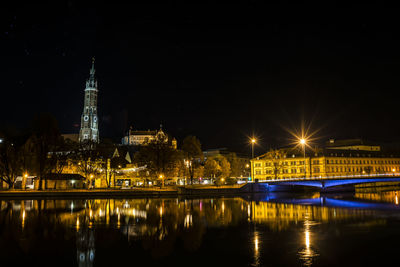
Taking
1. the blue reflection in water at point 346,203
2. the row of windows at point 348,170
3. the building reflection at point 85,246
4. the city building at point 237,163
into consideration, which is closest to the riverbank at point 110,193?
the blue reflection in water at point 346,203

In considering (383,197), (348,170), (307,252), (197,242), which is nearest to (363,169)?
(348,170)

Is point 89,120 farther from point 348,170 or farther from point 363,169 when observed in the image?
point 363,169

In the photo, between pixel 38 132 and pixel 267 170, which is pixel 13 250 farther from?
pixel 267 170

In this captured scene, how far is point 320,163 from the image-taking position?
113125mm

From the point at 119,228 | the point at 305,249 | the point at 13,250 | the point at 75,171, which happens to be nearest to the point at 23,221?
the point at 119,228

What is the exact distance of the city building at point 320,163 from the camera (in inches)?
4471

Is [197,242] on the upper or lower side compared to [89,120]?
lower

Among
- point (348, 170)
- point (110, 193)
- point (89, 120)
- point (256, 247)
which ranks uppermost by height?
point (89, 120)

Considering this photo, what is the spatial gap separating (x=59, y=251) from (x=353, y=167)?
4701 inches

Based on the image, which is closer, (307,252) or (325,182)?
(307,252)

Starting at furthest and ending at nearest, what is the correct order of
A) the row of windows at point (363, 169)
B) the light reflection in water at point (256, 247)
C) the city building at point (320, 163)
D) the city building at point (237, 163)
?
the city building at point (237, 163), the row of windows at point (363, 169), the city building at point (320, 163), the light reflection in water at point (256, 247)

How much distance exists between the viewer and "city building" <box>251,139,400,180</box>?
113562 millimetres

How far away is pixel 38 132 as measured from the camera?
68438 millimetres

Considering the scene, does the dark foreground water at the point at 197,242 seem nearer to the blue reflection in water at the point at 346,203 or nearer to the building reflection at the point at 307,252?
the building reflection at the point at 307,252
